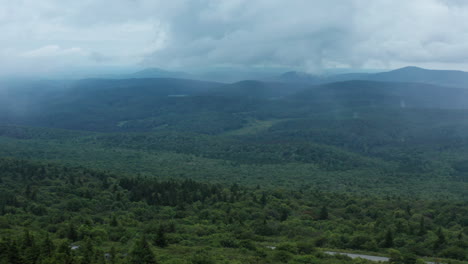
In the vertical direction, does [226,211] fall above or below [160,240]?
below

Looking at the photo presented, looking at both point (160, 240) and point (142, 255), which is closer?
point (142, 255)

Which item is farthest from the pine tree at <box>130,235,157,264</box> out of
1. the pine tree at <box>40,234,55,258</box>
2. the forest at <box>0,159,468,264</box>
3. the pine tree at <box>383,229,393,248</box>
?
the pine tree at <box>383,229,393,248</box>

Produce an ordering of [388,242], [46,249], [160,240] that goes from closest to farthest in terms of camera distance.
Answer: [46,249]
[160,240]
[388,242]

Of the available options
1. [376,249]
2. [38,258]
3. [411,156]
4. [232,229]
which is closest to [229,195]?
[232,229]

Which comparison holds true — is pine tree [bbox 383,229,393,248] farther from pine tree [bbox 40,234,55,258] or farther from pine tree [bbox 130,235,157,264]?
pine tree [bbox 40,234,55,258]

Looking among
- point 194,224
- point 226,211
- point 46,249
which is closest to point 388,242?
point 194,224

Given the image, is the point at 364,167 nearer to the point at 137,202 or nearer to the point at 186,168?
the point at 186,168

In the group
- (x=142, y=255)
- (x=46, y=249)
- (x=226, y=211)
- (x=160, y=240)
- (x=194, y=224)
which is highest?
(x=46, y=249)

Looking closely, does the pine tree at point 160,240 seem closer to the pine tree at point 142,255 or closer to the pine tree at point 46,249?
the pine tree at point 142,255

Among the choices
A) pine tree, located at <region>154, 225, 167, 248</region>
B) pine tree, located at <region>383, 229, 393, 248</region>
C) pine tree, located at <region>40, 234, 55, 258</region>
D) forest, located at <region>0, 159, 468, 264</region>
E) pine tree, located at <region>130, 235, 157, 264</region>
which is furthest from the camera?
pine tree, located at <region>383, 229, 393, 248</region>

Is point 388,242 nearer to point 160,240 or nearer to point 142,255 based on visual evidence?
point 160,240

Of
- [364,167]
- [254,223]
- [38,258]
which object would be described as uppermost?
[38,258]
